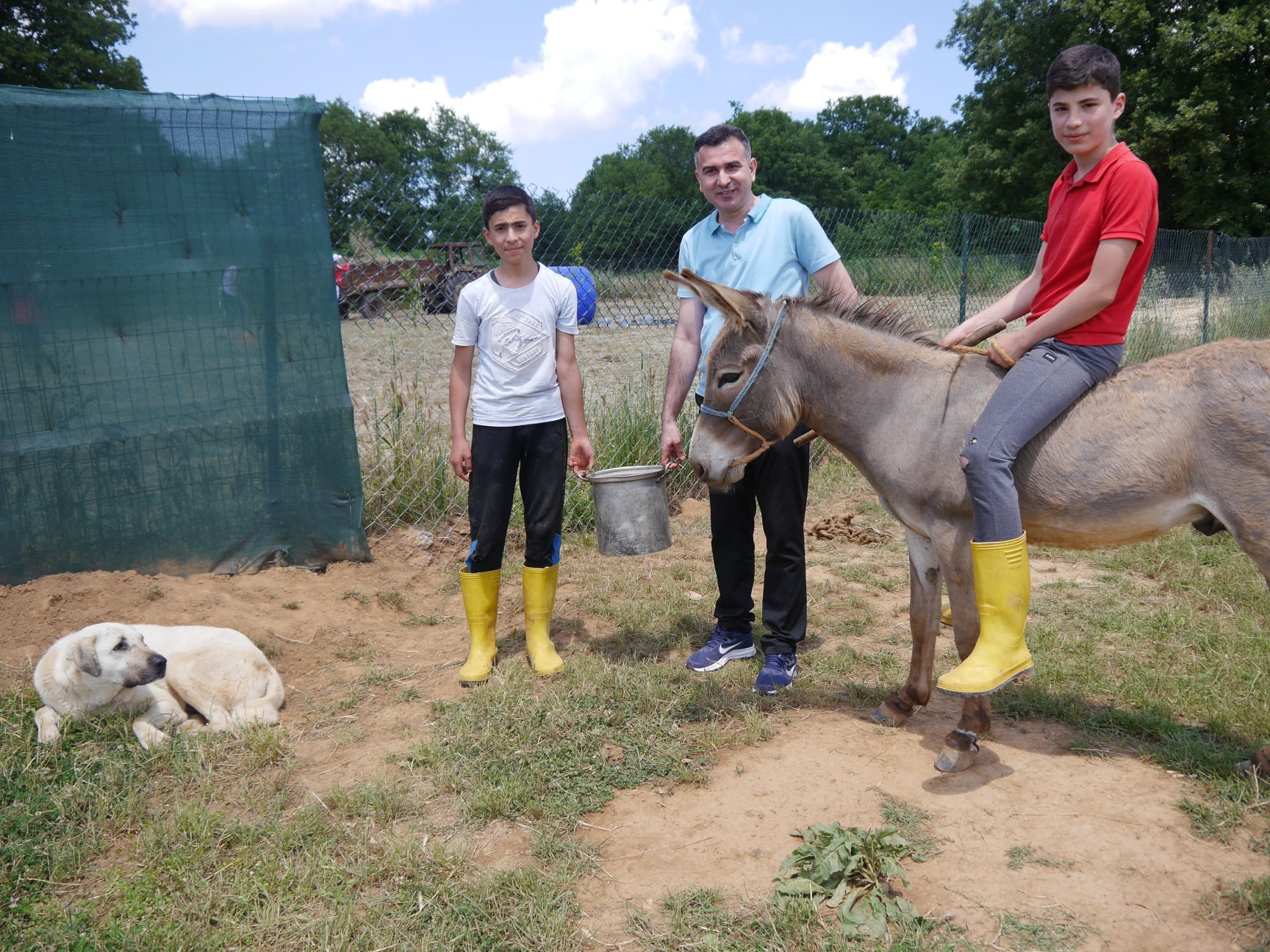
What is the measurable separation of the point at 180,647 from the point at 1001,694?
3.76 m

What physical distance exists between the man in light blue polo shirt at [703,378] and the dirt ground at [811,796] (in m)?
0.61

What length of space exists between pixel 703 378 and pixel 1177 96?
28.9 metres

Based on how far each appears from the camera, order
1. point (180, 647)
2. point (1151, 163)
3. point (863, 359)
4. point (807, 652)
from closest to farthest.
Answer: point (863, 359), point (180, 647), point (807, 652), point (1151, 163)

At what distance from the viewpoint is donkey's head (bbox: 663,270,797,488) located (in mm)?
3475

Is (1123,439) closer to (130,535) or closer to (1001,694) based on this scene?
(1001,694)

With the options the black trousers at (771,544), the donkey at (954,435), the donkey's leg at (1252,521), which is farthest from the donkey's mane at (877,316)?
the donkey's leg at (1252,521)

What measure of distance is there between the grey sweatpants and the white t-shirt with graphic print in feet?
6.66

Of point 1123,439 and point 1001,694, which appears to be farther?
point 1001,694

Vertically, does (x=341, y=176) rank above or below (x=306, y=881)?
above

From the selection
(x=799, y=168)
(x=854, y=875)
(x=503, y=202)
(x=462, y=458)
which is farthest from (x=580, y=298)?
(x=799, y=168)

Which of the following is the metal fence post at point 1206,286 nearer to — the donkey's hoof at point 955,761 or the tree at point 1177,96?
the tree at point 1177,96

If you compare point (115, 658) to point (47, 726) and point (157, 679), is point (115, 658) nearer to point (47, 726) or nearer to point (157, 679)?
point (157, 679)

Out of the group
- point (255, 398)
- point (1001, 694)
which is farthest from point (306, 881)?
point (255, 398)

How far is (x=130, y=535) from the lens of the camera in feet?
16.8
